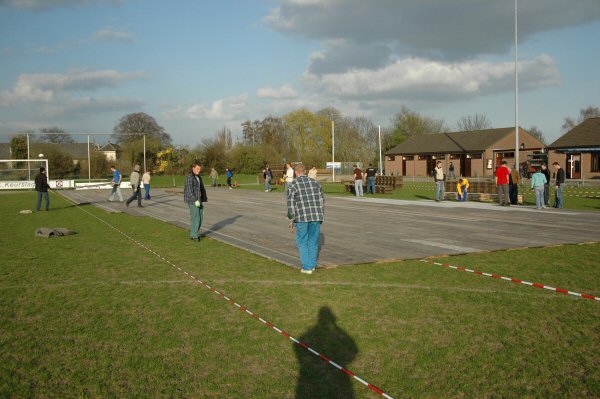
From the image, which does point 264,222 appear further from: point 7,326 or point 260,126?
point 260,126

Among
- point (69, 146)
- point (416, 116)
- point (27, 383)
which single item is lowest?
point (27, 383)

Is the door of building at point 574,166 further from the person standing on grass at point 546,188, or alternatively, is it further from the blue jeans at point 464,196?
the person standing on grass at point 546,188

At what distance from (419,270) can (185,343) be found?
4613 mm

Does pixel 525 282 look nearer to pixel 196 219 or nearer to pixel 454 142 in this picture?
pixel 196 219

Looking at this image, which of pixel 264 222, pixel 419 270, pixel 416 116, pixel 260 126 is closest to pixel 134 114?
pixel 260 126

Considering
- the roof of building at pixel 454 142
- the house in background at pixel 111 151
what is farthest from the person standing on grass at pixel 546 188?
the house in background at pixel 111 151

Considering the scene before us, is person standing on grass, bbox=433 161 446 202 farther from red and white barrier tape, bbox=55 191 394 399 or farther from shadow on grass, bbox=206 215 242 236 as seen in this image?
red and white barrier tape, bbox=55 191 394 399

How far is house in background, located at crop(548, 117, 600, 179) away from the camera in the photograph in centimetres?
4831

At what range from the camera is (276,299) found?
7.01 metres

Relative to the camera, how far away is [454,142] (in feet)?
216

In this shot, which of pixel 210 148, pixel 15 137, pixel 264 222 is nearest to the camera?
pixel 264 222

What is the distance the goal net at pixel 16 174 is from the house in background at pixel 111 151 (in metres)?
10.9

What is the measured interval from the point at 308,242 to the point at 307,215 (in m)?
0.46

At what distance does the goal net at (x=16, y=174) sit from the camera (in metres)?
45.7
